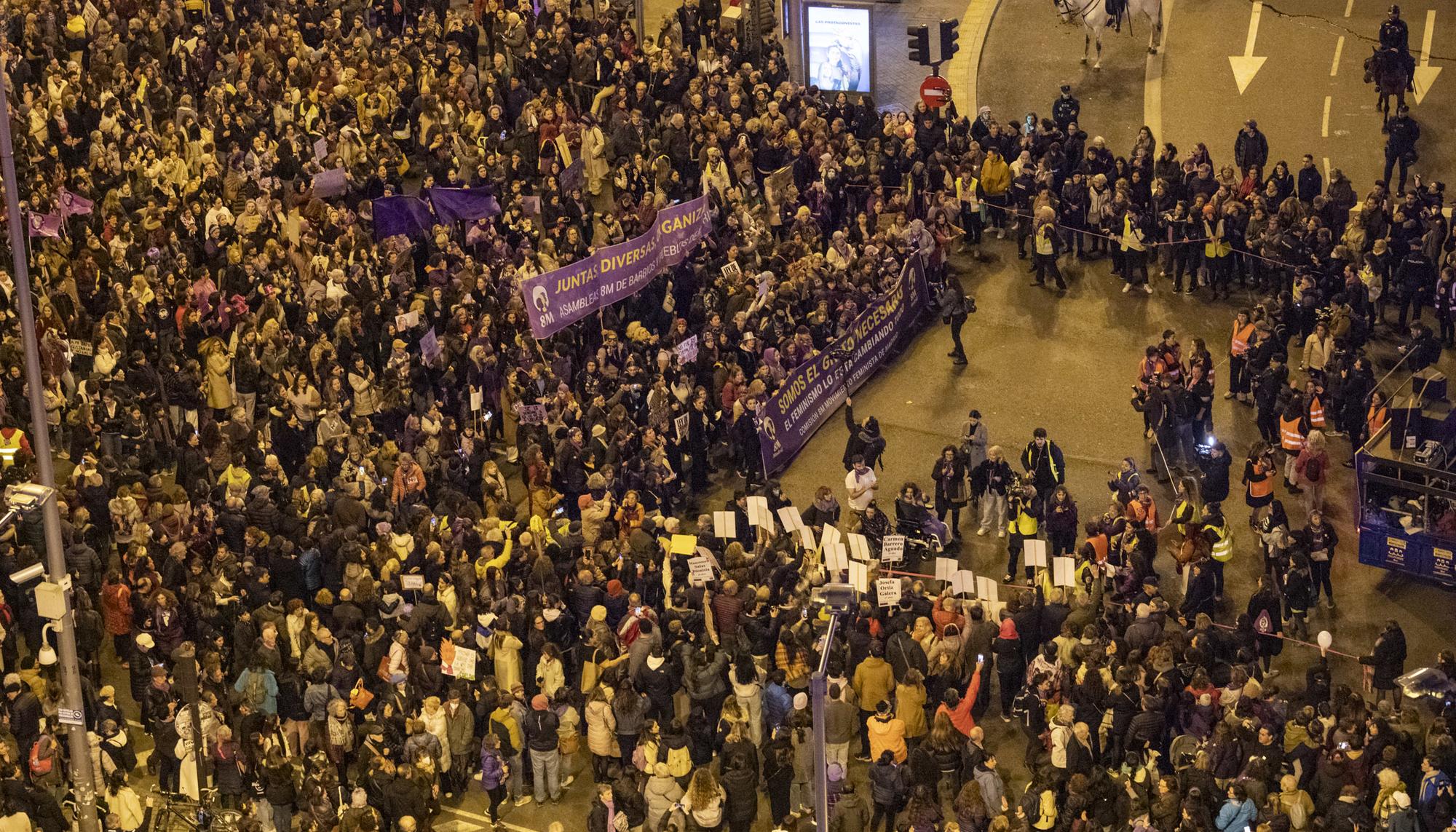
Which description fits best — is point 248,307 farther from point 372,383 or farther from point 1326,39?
point 1326,39

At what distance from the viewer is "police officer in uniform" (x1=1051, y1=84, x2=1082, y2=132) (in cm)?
4094

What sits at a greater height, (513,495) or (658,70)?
(658,70)

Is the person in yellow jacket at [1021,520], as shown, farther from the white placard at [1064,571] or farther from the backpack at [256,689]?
the backpack at [256,689]

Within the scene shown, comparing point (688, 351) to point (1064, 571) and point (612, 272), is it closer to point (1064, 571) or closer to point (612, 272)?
point (612, 272)

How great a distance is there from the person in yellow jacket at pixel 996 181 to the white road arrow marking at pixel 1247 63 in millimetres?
7961

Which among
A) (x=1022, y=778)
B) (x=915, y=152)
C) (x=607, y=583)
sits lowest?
(x=1022, y=778)

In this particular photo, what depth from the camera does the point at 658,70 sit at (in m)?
40.8

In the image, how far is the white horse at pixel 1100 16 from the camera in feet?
153

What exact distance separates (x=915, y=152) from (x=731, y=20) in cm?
955

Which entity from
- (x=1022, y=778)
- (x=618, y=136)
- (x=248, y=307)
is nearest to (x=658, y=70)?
(x=618, y=136)

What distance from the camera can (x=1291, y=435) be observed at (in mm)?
33031

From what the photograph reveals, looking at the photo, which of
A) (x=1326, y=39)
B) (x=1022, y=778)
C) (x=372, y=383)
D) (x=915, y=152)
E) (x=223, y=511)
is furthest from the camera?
(x=1326, y=39)

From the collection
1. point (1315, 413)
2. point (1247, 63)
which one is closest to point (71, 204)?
point (1315, 413)

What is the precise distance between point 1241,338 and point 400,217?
43.0 feet
